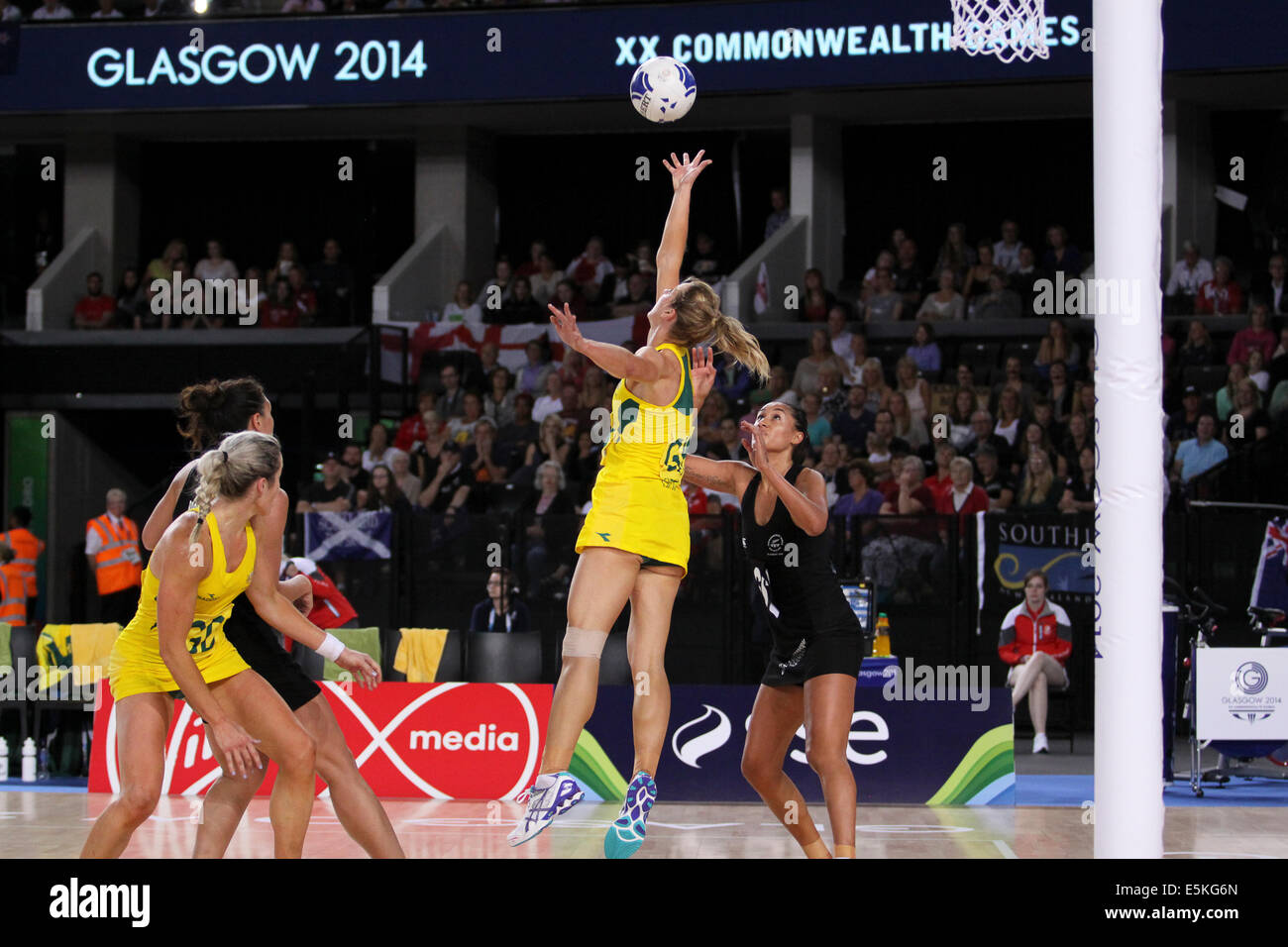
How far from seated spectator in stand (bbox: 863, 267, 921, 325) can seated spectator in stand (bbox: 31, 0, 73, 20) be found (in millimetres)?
10123

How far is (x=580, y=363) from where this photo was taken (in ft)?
53.1

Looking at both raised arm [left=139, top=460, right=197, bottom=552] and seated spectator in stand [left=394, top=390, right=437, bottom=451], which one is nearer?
raised arm [left=139, top=460, right=197, bottom=552]

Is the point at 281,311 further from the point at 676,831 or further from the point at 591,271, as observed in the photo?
the point at 676,831

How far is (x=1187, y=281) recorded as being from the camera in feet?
54.0

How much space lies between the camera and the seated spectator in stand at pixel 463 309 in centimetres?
1764

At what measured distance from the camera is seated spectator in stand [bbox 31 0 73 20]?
61.2 ft

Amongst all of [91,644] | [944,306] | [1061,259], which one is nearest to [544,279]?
[944,306]

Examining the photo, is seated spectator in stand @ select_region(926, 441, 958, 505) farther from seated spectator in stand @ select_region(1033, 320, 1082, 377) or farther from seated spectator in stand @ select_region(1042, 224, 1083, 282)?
seated spectator in stand @ select_region(1042, 224, 1083, 282)

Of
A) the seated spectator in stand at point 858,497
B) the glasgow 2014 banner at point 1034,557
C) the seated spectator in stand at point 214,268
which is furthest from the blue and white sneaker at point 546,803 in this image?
the seated spectator in stand at point 214,268

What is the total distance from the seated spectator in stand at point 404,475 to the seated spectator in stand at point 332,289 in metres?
4.14

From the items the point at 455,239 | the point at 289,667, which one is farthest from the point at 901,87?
the point at 289,667

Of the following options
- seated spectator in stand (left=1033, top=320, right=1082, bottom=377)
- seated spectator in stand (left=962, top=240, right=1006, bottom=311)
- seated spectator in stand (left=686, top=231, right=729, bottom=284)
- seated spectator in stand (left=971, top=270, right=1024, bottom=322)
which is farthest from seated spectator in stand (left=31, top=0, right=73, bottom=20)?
seated spectator in stand (left=1033, top=320, right=1082, bottom=377)
